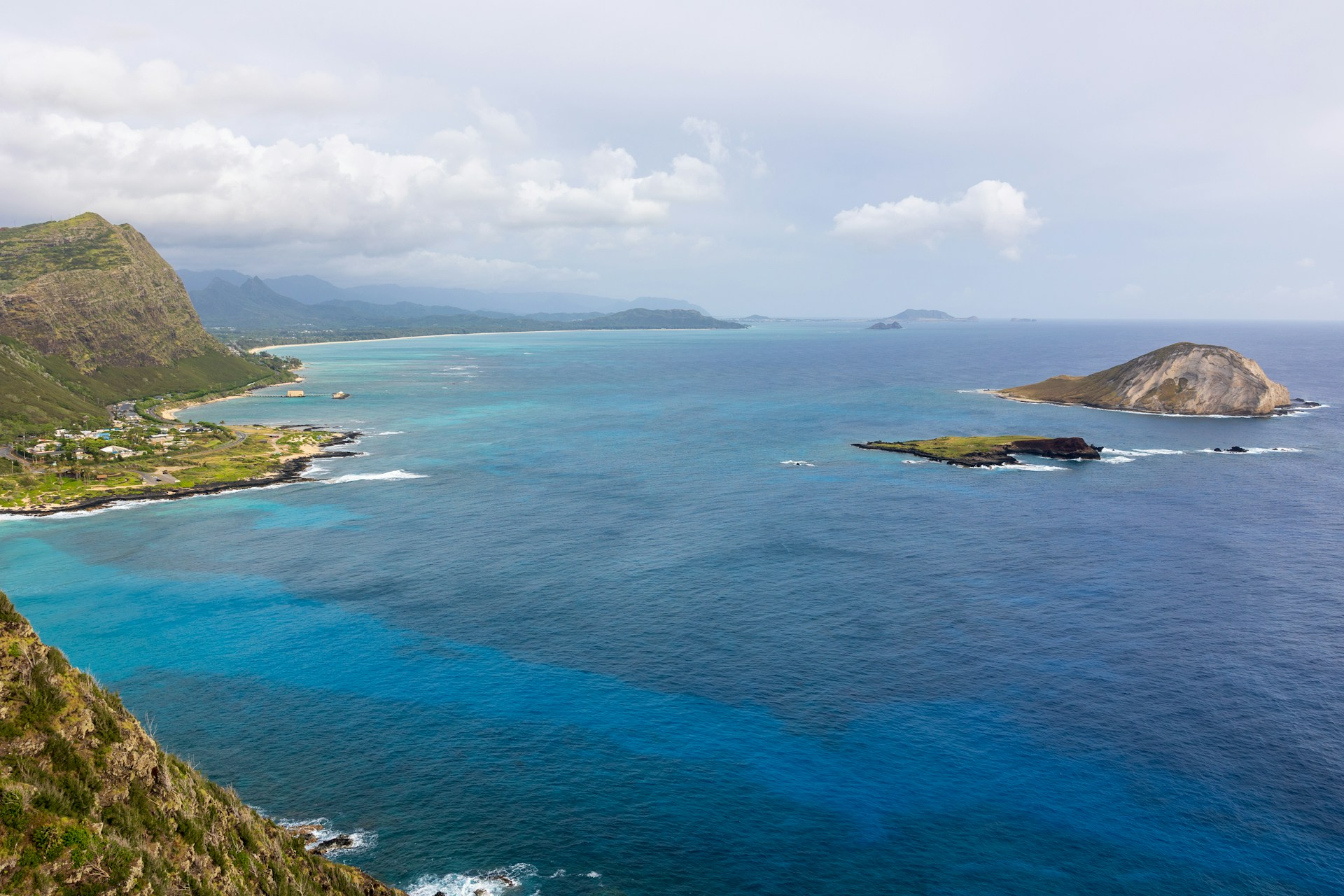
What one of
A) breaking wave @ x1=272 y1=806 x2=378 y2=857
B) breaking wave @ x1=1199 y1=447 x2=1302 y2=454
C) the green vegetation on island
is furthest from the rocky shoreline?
breaking wave @ x1=1199 y1=447 x2=1302 y2=454

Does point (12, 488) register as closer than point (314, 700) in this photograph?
No

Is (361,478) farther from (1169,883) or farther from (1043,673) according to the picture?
(1169,883)

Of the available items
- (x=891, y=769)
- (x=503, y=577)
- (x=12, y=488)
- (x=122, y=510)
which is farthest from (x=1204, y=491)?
(x=12, y=488)

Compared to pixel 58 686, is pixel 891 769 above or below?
below

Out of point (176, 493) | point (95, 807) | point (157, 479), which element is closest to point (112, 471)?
point (157, 479)

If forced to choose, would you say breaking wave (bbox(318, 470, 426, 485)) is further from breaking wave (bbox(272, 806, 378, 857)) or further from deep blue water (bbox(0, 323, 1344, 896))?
breaking wave (bbox(272, 806, 378, 857))

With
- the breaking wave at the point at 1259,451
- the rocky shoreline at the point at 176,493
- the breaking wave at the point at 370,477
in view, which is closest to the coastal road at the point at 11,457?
the rocky shoreline at the point at 176,493

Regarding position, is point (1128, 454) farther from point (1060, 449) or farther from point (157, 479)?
point (157, 479)
